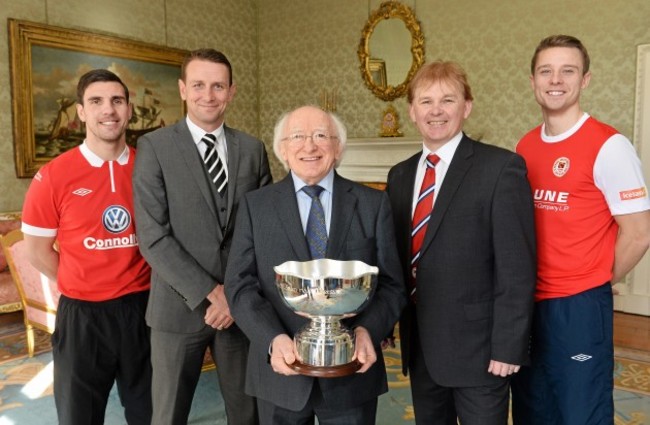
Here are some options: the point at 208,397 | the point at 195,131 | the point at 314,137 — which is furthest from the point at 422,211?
the point at 208,397

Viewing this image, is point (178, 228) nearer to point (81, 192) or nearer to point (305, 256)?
point (81, 192)

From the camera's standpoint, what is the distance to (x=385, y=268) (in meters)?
1.77

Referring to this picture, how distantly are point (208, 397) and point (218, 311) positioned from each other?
63.8 inches

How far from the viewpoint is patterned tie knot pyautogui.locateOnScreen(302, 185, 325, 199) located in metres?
1.81

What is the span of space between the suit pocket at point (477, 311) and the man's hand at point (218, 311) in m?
0.86

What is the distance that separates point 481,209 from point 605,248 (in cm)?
56

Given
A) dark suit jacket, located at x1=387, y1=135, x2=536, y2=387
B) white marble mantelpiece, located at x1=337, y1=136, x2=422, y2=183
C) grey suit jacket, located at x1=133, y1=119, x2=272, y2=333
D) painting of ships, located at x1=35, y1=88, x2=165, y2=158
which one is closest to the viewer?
dark suit jacket, located at x1=387, y1=135, x2=536, y2=387

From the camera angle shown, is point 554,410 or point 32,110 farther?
point 32,110

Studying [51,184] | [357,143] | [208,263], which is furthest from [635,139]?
[51,184]

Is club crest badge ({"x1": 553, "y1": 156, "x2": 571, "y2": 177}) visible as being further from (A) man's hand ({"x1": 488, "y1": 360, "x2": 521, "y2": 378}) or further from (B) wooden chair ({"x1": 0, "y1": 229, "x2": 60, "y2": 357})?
(B) wooden chair ({"x1": 0, "y1": 229, "x2": 60, "y2": 357})

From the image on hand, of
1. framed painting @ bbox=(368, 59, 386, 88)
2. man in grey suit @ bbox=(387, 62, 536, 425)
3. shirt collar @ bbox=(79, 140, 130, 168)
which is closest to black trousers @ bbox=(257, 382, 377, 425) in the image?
man in grey suit @ bbox=(387, 62, 536, 425)

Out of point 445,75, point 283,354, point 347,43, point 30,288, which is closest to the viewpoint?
point 283,354

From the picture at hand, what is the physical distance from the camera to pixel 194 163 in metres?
2.21

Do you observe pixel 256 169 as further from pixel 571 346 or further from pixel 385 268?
pixel 571 346
